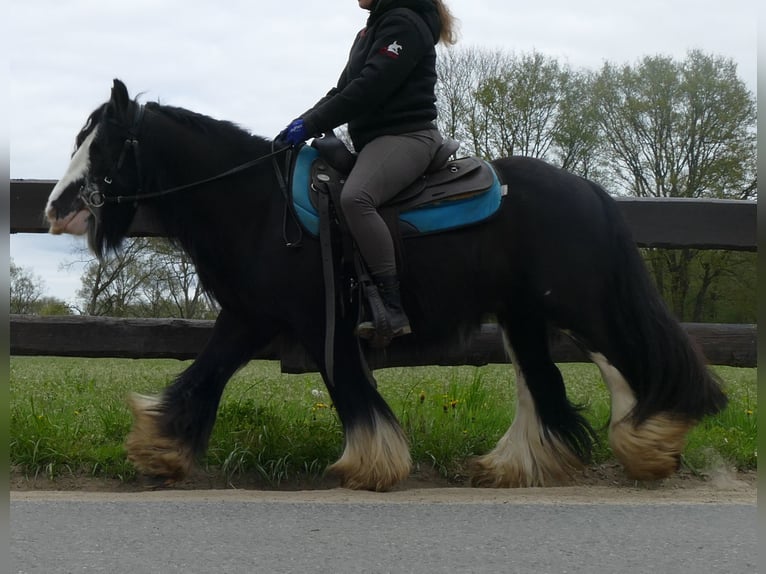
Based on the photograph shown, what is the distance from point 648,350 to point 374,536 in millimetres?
2023

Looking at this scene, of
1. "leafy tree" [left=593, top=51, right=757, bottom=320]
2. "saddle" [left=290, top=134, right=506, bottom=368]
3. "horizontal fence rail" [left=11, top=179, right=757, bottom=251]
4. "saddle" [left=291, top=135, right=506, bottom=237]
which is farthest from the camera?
"leafy tree" [left=593, top=51, right=757, bottom=320]

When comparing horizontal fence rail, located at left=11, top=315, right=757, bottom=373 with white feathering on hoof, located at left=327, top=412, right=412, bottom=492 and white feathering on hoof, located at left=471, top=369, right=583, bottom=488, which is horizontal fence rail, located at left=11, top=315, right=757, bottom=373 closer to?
white feathering on hoof, located at left=471, top=369, right=583, bottom=488

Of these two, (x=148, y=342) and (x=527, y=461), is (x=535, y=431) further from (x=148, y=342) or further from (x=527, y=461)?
(x=148, y=342)

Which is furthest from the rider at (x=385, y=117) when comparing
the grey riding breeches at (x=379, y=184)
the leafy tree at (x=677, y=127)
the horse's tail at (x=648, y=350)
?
the leafy tree at (x=677, y=127)

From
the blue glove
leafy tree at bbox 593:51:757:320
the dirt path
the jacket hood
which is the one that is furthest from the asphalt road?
leafy tree at bbox 593:51:757:320

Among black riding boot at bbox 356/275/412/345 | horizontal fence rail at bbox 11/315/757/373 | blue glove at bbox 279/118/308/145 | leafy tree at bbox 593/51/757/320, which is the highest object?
leafy tree at bbox 593/51/757/320

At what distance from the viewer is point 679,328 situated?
4.86m

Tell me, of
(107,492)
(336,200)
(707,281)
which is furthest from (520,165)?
(707,281)

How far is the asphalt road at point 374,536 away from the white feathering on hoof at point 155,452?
0.44 metres

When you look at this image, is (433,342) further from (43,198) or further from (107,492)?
(43,198)

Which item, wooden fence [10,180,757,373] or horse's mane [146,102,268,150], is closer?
horse's mane [146,102,268,150]

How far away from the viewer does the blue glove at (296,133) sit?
4.78m

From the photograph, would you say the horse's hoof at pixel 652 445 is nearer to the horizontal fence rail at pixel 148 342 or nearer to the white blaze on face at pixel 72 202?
the horizontal fence rail at pixel 148 342

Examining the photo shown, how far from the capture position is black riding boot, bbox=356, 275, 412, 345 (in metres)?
4.45
